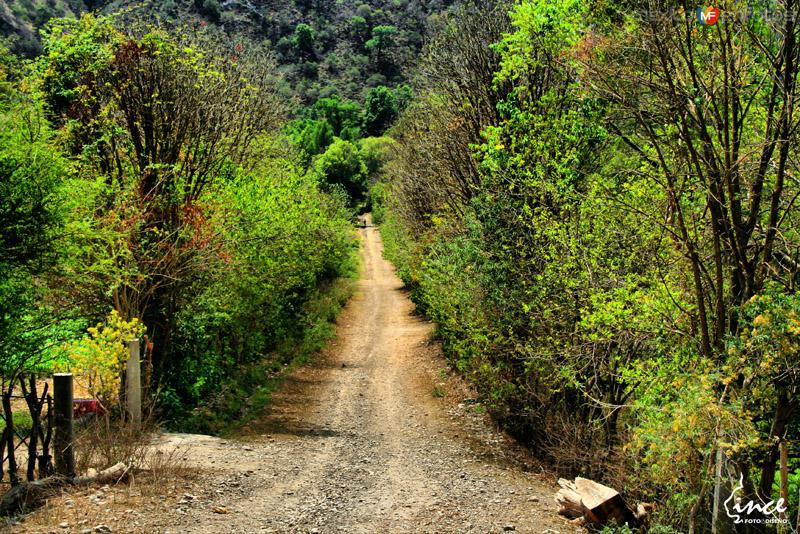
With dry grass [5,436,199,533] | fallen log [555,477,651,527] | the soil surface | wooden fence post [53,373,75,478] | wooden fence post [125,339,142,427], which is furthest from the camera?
wooden fence post [125,339,142,427]

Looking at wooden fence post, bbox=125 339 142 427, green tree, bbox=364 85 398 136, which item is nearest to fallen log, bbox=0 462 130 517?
wooden fence post, bbox=125 339 142 427

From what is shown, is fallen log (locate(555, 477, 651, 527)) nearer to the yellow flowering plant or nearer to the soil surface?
the soil surface

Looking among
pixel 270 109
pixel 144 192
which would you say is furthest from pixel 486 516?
pixel 270 109

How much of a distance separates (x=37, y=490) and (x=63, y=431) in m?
0.70

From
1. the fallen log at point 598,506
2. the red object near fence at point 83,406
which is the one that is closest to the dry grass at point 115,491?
the red object near fence at point 83,406

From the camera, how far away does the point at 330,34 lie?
142500 millimetres

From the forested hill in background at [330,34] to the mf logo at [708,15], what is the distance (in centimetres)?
11585

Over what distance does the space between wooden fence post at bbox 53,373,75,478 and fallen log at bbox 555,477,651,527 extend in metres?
6.29

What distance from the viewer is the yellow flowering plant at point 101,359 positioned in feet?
34.5

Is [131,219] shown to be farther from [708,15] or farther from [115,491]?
[708,15]

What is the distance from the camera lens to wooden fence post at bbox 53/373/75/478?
837 centimetres

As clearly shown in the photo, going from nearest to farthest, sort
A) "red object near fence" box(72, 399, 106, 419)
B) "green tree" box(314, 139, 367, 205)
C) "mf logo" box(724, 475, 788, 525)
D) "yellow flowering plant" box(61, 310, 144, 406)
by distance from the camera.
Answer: "mf logo" box(724, 475, 788, 525) → "yellow flowering plant" box(61, 310, 144, 406) → "red object near fence" box(72, 399, 106, 419) → "green tree" box(314, 139, 367, 205)

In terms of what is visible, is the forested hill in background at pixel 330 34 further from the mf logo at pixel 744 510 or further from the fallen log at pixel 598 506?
the mf logo at pixel 744 510

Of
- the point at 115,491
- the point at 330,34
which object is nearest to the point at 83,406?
the point at 115,491
